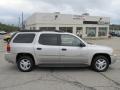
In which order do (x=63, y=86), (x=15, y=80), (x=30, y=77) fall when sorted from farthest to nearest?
(x=30, y=77)
(x=15, y=80)
(x=63, y=86)

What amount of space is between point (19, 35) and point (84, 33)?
3362cm

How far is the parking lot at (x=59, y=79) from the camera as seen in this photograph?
19.7 ft

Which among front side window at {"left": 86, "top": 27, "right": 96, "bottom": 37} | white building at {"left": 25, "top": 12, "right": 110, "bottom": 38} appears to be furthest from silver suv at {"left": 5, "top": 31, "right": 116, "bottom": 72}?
front side window at {"left": 86, "top": 27, "right": 96, "bottom": 37}

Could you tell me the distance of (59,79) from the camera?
6.96m

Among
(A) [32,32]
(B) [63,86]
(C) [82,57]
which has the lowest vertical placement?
(B) [63,86]

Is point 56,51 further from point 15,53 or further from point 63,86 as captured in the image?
point 63,86

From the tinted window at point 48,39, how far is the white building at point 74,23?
1119 inches

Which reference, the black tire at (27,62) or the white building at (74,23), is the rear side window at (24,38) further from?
the white building at (74,23)

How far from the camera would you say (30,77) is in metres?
7.25

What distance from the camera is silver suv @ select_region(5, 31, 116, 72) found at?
26.5 ft

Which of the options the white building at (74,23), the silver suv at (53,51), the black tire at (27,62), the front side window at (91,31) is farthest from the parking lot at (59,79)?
the front side window at (91,31)

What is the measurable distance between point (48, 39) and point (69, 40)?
893mm

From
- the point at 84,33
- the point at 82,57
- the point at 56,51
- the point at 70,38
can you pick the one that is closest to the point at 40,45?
the point at 56,51

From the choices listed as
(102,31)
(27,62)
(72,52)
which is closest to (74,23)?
(102,31)
